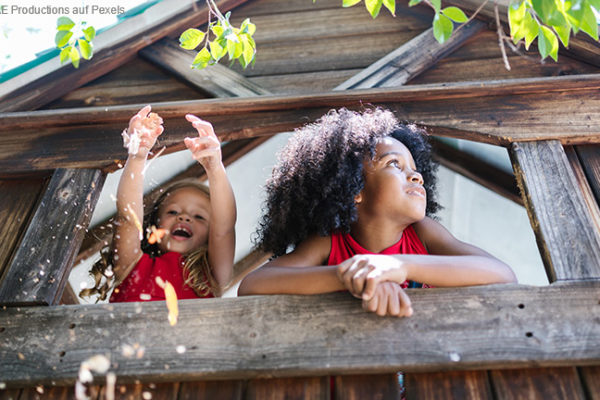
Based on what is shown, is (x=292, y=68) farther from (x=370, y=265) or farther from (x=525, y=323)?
(x=525, y=323)

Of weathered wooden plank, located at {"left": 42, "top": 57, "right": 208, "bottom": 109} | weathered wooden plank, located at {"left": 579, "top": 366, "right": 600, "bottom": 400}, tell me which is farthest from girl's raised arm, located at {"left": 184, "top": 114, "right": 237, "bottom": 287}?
weathered wooden plank, located at {"left": 579, "top": 366, "right": 600, "bottom": 400}

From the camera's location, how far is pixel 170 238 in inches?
119

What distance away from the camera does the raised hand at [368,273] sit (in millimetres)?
1751

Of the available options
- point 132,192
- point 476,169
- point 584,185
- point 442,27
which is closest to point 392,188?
point 442,27

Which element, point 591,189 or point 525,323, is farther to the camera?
point 591,189

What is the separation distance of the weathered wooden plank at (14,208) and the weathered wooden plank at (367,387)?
142 centimetres

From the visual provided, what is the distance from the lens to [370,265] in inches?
70.4

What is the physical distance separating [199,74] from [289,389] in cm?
195

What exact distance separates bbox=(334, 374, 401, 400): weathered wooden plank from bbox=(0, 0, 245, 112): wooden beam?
91.9 inches

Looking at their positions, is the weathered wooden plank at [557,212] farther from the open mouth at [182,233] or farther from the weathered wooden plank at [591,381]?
the open mouth at [182,233]

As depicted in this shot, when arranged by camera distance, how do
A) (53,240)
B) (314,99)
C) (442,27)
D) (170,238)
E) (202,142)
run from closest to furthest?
(442,27) < (53,240) < (202,142) < (314,99) < (170,238)

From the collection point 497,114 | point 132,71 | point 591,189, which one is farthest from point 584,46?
point 132,71

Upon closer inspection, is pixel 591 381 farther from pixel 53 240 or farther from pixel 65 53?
pixel 65 53

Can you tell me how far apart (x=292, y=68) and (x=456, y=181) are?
2.21 metres
